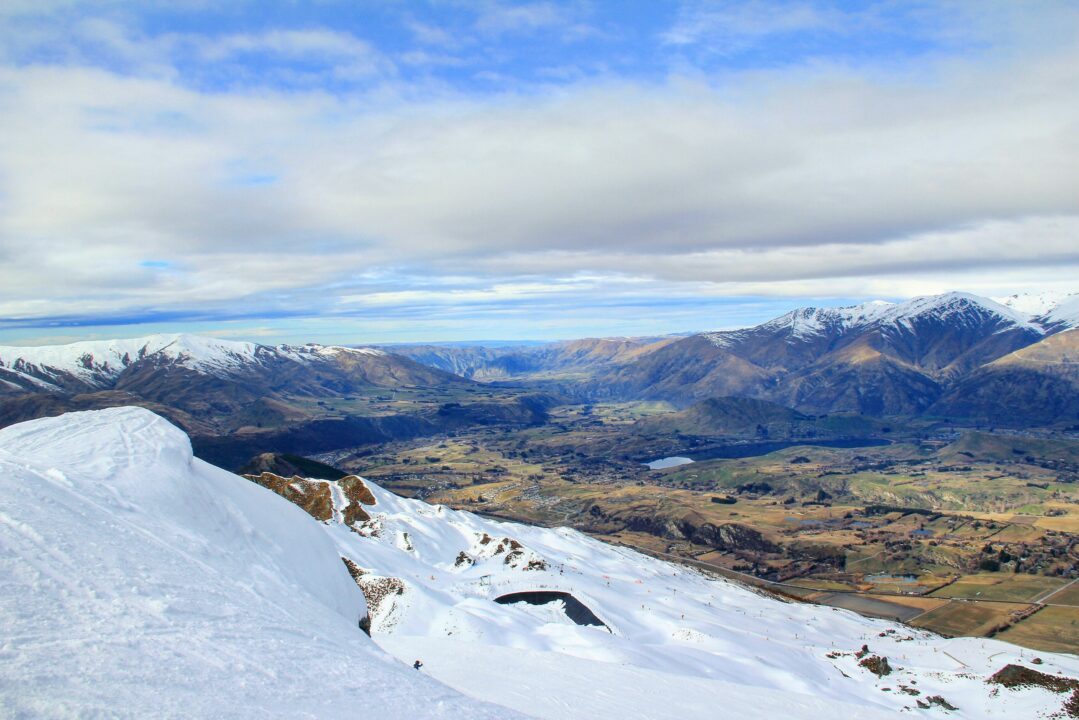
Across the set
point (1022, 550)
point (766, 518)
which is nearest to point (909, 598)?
point (1022, 550)

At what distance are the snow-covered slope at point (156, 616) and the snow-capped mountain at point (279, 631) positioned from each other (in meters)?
0.05

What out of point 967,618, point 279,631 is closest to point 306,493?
point 279,631

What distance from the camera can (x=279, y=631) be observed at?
545 inches

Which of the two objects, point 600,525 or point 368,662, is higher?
point 368,662

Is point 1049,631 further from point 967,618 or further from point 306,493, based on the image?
point 306,493

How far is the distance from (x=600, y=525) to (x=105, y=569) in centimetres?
16741

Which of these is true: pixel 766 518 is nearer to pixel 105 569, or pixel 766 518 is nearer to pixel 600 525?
pixel 600 525

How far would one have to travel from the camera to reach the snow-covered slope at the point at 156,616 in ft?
32.2

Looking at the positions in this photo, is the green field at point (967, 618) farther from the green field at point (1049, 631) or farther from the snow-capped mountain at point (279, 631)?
the snow-capped mountain at point (279, 631)

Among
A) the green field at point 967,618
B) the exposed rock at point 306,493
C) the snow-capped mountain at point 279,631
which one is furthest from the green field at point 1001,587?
the exposed rock at point 306,493

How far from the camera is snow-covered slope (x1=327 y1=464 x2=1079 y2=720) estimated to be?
76.7 ft

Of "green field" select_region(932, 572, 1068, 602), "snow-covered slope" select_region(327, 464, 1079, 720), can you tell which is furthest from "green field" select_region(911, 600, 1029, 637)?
"snow-covered slope" select_region(327, 464, 1079, 720)

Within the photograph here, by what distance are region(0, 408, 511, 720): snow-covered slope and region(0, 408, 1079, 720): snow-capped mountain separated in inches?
1.9

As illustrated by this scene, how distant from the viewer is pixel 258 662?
1208 cm
